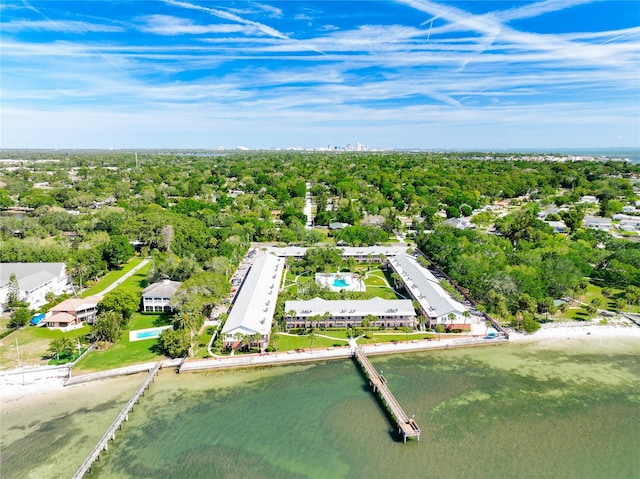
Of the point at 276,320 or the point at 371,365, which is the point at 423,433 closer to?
the point at 371,365

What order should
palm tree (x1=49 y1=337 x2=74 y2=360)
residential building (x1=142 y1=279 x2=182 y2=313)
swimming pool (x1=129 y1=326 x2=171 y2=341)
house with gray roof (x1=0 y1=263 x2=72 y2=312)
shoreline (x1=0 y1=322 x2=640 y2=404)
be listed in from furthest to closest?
residential building (x1=142 y1=279 x2=182 y2=313)
house with gray roof (x1=0 y1=263 x2=72 y2=312)
swimming pool (x1=129 y1=326 x2=171 y2=341)
palm tree (x1=49 y1=337 x2=74 y2=360)
shoreline (x1=0 y1=322 x2=640 y2=404)

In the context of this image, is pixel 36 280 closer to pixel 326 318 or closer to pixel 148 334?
pixel 148 334

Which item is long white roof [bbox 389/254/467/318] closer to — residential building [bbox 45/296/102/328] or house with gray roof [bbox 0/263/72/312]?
residential building [bbox 45/296/102/328]

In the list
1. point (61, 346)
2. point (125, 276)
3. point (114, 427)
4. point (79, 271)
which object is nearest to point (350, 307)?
point (114, 427)

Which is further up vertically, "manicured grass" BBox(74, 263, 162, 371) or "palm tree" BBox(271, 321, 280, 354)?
"palm tree" BBox(271, 321, 280, 354)

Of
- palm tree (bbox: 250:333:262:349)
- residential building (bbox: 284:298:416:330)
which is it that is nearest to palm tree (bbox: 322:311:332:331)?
residential building (bbox: 284:298:416:330)

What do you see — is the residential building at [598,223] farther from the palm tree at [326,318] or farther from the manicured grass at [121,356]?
the manicured grass at [121,356]

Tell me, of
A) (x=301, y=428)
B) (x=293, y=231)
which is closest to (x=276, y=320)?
(x=301, y=428)

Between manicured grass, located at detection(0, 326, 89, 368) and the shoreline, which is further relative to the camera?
Answer: manicured grass, located at detection(0, 326, 89, 368)
